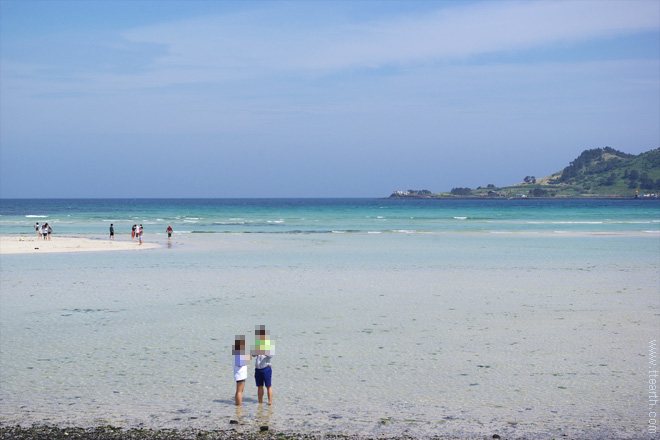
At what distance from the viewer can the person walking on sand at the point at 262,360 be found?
8.47 meters

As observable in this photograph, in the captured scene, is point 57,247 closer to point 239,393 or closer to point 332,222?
point 239,393

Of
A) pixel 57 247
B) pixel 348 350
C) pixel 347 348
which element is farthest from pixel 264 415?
pixel 57 247

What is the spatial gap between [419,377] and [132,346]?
225 inches

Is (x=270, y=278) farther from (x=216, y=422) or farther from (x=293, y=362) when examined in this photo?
(x=216, y=422)

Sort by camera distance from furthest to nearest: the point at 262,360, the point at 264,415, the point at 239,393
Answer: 1. the point at 239,393
2. the point at 262,360
3. the point at 264,415

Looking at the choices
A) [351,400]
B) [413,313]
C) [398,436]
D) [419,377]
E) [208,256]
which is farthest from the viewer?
[208,256]

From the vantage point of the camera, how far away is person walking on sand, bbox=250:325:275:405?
8.47m

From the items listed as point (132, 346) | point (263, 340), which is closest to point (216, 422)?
point (263, 340)

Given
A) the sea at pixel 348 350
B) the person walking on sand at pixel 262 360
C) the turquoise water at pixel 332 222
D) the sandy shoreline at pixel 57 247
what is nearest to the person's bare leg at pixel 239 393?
the sea at pixel 348 350

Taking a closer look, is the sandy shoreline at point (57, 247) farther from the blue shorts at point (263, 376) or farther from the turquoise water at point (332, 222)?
the blue shorts at point (263, 376)

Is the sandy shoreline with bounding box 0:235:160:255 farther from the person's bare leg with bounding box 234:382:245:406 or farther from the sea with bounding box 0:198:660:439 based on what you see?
the person's bare leg with bounding box 234:382:245:406

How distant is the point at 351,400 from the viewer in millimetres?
9117

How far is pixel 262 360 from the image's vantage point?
28.6 feet

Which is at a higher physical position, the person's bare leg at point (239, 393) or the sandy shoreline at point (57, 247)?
the person's bare leg at point (239, 393)
